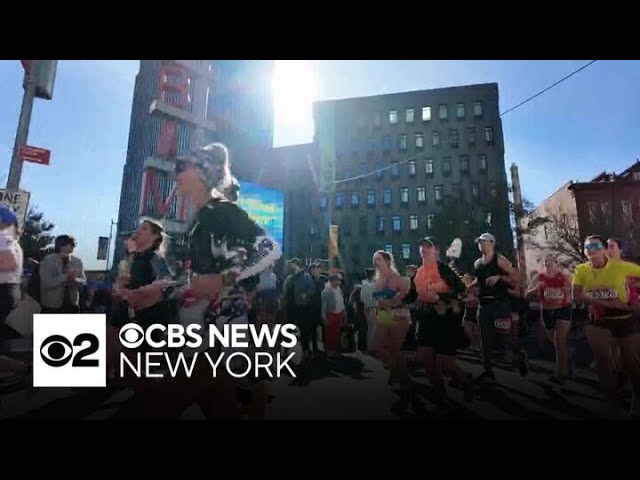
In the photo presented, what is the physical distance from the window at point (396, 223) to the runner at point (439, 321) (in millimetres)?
17366

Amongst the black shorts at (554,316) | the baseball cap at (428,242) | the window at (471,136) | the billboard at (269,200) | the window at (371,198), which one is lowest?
the black shorts at (554,316)

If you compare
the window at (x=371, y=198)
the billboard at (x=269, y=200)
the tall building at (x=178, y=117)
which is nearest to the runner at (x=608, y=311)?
the tall building at (x=178, y=117)

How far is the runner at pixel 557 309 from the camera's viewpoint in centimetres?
355

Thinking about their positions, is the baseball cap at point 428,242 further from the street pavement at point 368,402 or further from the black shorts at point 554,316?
the black shorts at point 554,316

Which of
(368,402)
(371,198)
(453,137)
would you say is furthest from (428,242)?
(371,198)

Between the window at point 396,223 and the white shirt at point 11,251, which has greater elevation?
the window at point 396,223

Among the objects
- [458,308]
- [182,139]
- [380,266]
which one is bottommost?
[458,308]

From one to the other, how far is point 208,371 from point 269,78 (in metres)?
2.99

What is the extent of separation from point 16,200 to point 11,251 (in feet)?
4.29

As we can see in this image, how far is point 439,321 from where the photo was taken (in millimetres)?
3100

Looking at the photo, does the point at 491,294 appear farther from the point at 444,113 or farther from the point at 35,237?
the point at 444,113

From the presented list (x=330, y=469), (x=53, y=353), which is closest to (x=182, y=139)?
(x=53, y=353)
